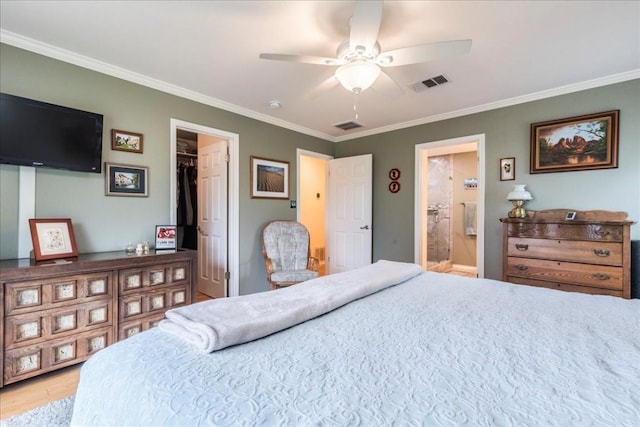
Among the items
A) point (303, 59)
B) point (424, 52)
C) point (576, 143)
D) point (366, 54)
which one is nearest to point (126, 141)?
point (303, 59)

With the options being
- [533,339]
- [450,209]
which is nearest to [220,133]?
[533,339]

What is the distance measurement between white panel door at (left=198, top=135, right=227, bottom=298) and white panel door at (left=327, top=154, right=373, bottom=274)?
180cm

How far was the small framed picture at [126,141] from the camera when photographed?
260 centimetres

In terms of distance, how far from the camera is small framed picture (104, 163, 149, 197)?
258 centimetres

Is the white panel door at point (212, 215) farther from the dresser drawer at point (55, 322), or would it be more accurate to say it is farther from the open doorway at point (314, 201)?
the open doorway at point (314, 201)

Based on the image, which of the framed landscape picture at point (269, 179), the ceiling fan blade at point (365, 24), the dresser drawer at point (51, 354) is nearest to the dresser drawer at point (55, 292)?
the dresser drawer at point (51, 354)

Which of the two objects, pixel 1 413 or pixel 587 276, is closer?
pixel 1 413

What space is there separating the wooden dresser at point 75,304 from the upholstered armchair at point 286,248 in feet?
4.16

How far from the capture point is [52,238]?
7.14 feet

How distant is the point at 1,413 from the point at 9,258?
3.44 ft

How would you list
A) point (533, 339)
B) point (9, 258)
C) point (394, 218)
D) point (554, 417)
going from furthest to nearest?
point (394, 218), point (9, 258), point (533, 339), point (554, 417)

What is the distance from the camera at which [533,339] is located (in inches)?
39.3

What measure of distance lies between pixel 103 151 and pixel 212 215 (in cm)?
150

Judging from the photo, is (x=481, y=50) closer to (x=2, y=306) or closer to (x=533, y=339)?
(x=533, y=339)
